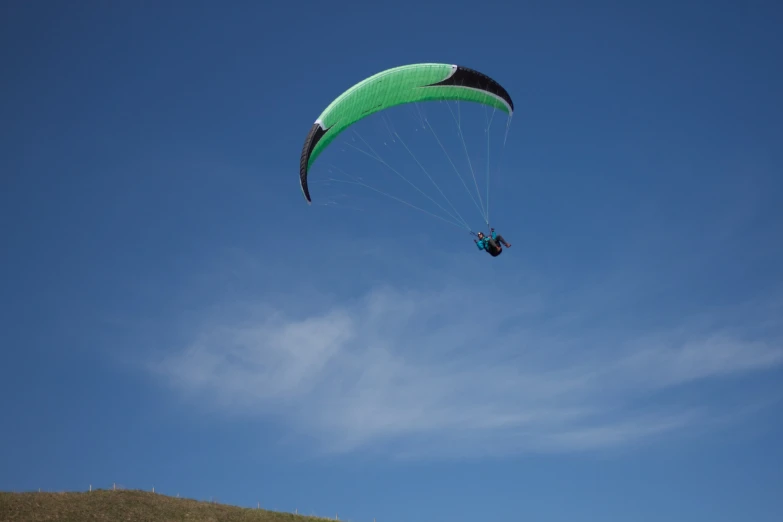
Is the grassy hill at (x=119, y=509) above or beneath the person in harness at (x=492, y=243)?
beneath

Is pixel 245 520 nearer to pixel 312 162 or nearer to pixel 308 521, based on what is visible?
pixel 308 521

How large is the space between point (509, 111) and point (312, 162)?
37.2 ft

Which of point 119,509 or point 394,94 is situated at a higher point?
point 394,94

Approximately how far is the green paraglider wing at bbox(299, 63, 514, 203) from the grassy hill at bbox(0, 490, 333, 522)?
19779 millimetres

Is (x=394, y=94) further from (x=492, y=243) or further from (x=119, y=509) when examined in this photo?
(x=119, y=509)

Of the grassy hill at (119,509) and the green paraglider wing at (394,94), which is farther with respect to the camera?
the grassy hill at (119,509)

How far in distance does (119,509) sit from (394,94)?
2634 cm

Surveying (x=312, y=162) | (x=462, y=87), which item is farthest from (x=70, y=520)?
(x=462, y=87)

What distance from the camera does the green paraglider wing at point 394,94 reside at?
29.2 m

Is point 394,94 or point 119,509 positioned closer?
point 394,94

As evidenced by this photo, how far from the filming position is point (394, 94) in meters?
31.0

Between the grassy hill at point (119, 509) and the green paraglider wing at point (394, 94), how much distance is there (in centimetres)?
1978

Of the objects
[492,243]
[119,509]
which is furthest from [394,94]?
[119,509]

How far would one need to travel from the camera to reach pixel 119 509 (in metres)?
35.9
